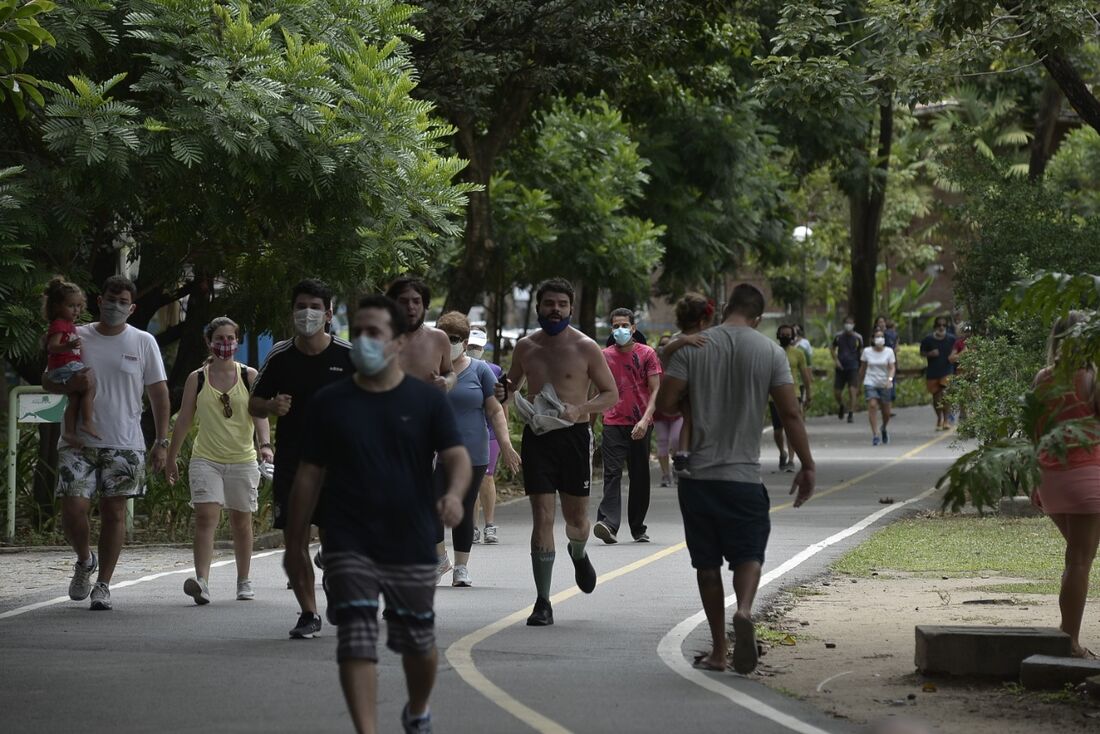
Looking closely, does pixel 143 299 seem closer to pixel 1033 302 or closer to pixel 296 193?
pixel 296 193

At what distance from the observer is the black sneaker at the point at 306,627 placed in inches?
397

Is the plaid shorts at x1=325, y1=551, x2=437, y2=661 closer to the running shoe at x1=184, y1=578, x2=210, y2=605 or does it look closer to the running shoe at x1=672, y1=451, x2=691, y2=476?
the running shoe at x1=672, y1=451, x2=691, y2=476

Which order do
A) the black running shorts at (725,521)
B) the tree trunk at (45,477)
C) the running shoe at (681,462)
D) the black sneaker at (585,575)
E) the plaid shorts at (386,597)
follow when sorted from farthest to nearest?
the tree trunk at (45,477) < the black sneaker at (585,575) < the running shoe at (681,462) < the black running shorts at (725,521) < the plaid shorts at (386,597)

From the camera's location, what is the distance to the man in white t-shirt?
37.0ft

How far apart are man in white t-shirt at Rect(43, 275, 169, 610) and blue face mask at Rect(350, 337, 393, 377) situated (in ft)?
16.0

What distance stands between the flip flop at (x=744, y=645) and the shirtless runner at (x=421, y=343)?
2227mm

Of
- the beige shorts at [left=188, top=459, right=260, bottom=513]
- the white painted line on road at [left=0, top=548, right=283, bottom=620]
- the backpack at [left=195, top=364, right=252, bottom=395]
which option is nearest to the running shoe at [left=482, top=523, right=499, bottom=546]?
the white painted line on road at [left=0, top=548, right=283, bottom=620]

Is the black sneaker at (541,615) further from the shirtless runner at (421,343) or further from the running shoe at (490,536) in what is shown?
the running shoe at (490,536)

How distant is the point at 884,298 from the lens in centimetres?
6456

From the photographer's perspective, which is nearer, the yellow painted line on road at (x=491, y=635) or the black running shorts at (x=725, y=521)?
the yellow painted line on road at (x=491, y=635)

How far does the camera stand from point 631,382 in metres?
16.7

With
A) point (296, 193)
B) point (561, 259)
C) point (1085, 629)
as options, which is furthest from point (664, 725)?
point (561, 259)

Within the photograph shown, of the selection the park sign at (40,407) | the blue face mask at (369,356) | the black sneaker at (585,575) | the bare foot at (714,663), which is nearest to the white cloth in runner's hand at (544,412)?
the black sneaker at (585,575)

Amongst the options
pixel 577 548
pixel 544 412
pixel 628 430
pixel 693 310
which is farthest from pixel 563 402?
pixel 628 430
